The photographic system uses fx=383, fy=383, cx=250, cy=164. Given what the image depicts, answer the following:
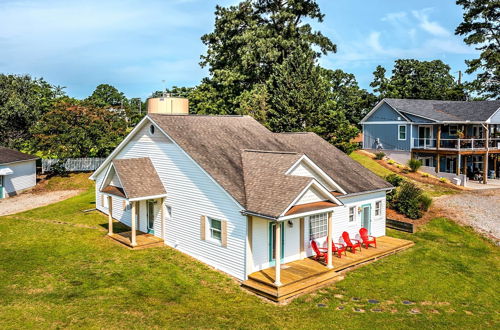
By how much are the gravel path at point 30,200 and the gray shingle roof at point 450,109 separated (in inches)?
1373

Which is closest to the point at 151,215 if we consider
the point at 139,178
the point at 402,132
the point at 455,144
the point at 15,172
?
the point at 139,178

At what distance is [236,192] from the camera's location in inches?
604

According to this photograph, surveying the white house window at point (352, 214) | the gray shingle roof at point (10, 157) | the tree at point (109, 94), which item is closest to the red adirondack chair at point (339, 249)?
the white house window at point (352, 214)

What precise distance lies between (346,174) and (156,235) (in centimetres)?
1068

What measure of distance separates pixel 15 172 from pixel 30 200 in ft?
13.6

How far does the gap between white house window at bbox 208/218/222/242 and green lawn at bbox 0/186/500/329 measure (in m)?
1.38

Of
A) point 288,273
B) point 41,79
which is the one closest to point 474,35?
point 288,273

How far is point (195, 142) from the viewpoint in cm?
1866

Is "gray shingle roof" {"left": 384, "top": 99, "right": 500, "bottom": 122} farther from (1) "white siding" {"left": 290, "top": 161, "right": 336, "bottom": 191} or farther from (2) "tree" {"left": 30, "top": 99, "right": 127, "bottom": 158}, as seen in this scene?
(2) "tree" {"left": 30, "top": 99, "right": 127, "bottom": 158}

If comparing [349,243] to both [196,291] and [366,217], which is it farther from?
[196,291]

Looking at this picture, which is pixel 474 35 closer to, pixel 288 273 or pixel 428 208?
pixel 428 208

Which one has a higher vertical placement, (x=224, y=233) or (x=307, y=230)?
(x=224, y=233)

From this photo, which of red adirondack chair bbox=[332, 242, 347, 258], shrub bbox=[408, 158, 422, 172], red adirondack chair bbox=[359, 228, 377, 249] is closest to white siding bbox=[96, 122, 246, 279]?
red adirondack chair bbox=[332, 242, 347, 258]

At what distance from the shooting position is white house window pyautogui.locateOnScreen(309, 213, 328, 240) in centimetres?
1733
